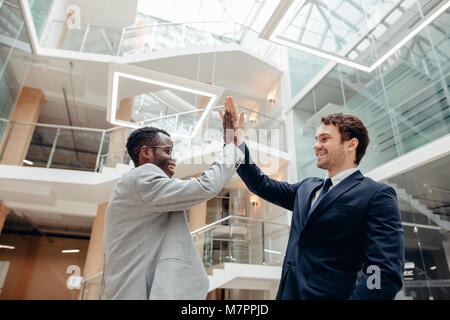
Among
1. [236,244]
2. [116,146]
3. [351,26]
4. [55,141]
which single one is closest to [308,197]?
[351,26]

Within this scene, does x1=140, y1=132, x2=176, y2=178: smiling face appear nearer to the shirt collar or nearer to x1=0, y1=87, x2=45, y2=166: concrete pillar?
the shirt collar

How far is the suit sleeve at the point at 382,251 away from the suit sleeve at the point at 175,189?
0.56 metres

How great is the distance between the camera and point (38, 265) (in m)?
12.8

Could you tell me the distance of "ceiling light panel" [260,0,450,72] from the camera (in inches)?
116

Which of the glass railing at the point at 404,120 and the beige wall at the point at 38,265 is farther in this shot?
the beige wall at the point at 38,265

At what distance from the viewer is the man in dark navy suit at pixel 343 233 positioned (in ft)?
3.11

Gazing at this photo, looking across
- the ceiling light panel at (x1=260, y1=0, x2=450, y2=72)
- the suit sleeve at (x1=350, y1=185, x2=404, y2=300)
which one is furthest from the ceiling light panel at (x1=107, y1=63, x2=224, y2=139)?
the suit sleeve at (x1=350, y1=185, x2=404, y2=300)

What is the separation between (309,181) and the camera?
4.69 feet


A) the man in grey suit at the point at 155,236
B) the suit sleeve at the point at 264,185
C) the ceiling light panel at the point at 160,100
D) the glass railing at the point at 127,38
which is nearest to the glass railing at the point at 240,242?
the ceiling light panel at the point at 160,100

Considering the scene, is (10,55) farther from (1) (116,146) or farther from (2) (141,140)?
(2) (141,140)

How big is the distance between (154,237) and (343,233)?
0.70 meters

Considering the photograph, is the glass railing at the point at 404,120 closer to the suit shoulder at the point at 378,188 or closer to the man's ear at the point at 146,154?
the suit shoulder at the point at 378,188

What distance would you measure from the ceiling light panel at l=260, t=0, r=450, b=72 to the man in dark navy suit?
6.34 feet

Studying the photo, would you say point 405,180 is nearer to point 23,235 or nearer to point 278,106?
point 278,106
